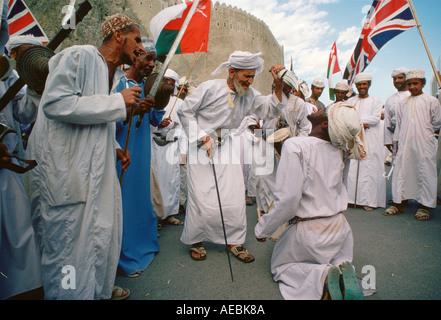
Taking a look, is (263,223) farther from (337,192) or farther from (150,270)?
(150,270)

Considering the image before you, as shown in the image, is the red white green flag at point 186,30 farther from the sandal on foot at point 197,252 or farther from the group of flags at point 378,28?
the group of flags at point 378,28

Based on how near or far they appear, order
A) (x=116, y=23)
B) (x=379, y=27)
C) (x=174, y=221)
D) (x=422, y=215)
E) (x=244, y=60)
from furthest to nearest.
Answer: (x=379, y=27), (x=174, y=221), (x=422, y=215), (x=244, y=60), (x=116, y=23)

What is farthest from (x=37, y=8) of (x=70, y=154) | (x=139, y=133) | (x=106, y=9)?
(x=70, y=154)

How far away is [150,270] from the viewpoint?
2.83 metres

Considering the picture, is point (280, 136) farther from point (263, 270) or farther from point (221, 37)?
point (221, 37)

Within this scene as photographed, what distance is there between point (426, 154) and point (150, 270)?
451cm

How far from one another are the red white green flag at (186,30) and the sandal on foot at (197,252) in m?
2.70

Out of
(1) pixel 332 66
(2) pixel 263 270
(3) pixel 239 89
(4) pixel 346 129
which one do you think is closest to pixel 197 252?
(2) pixel 263 270

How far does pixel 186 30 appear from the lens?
4.20 m

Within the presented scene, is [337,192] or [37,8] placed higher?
[37,8]

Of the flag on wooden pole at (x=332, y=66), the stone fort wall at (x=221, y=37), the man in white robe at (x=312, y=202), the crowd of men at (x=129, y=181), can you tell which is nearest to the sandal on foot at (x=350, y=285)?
the crowd of men at (x=129, y=181)

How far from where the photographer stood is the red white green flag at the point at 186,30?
163 inches

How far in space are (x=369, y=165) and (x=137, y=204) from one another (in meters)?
4.48
